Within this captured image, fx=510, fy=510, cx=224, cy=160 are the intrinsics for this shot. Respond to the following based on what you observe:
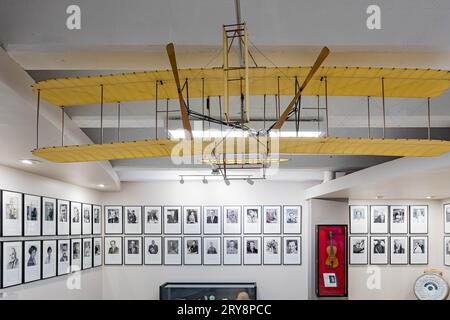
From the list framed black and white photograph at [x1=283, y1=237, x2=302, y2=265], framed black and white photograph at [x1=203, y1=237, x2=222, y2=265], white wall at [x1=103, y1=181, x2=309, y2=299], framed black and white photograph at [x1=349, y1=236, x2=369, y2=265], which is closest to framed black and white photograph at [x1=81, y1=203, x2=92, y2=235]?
white wall at [x1=103, y1=181, x2=309, y2=299]

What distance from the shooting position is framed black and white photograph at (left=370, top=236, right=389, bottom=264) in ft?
38.8

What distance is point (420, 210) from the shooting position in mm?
12000

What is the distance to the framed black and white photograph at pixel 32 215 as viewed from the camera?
24.7ft

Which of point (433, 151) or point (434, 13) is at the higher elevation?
point (434, 13)

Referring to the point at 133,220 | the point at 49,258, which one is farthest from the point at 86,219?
the point at 49,258

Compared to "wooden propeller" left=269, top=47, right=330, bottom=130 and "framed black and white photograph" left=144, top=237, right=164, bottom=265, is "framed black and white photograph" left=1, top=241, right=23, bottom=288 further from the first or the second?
"wooden propeller" left=269, top=47, right=330, bottom=130

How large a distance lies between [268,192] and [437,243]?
4.09 metres

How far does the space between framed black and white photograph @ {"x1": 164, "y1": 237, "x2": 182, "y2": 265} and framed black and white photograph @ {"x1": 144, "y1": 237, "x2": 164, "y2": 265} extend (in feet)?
0.40

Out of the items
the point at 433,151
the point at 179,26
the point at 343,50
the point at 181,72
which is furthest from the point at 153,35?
the point at 433,151

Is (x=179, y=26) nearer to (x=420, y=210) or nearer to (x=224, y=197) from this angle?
(x=224, y=197)

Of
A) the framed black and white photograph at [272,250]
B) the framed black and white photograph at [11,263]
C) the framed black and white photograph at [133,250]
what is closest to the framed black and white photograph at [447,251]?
the framed black and white photograph at [272,250]

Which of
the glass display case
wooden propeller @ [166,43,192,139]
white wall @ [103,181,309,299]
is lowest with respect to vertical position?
the glass display case

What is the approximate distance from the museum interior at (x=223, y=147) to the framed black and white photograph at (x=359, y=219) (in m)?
0.03

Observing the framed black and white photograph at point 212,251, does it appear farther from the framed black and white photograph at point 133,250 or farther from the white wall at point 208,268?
the framed black and white photograph at point 133,250
